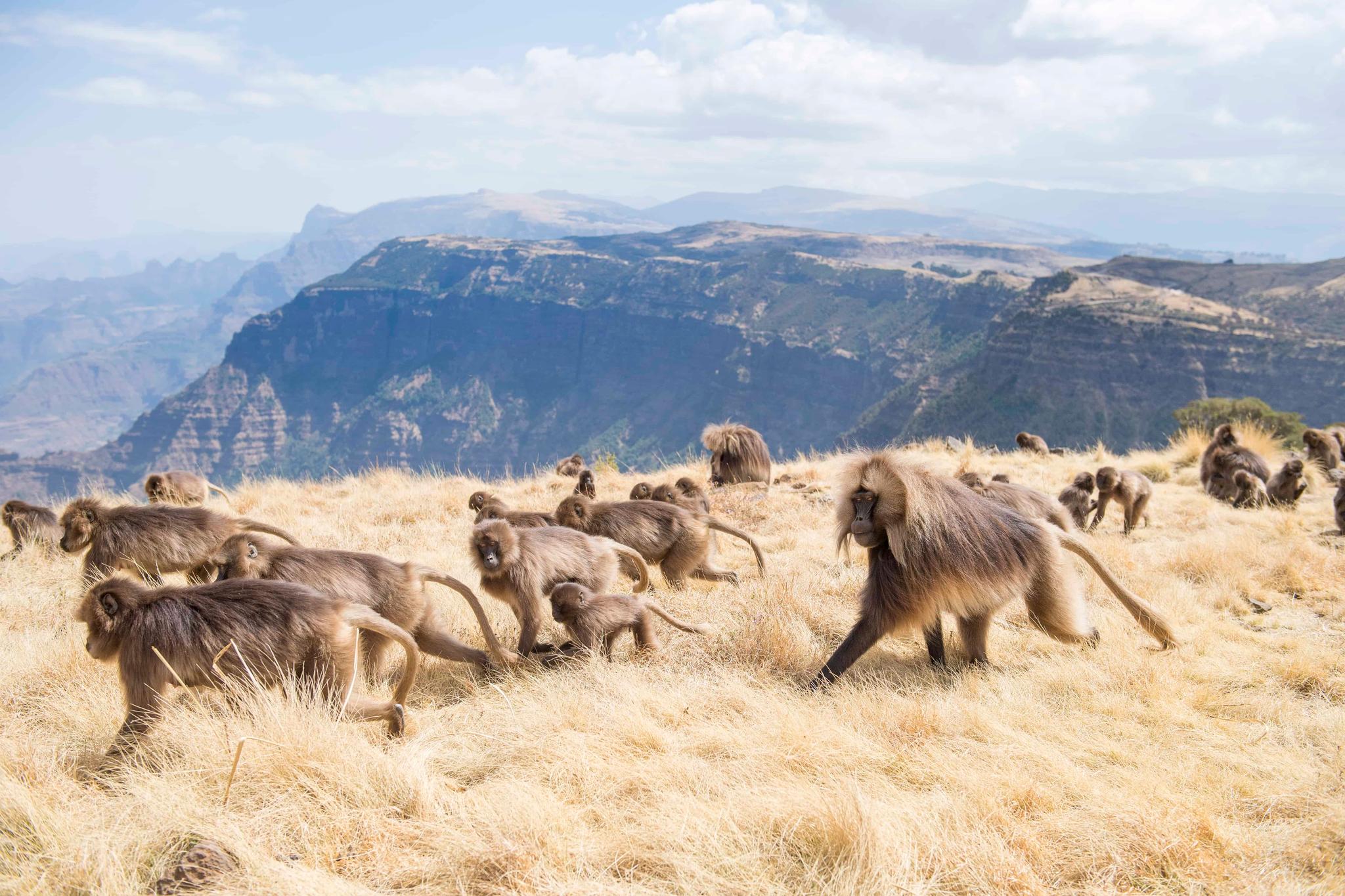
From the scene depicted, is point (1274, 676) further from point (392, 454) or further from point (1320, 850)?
point (392, 454)

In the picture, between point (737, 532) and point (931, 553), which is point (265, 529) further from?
point (931, 553)

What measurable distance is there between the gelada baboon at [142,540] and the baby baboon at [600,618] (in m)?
2.36

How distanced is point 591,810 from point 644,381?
5609 inches

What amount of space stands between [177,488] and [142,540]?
377cm

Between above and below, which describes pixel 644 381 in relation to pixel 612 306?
below

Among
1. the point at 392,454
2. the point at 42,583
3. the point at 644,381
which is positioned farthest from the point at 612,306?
the point at 42,583

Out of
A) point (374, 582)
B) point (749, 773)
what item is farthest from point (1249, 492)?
point (374, 582)

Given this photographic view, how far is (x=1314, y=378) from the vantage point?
183 ft

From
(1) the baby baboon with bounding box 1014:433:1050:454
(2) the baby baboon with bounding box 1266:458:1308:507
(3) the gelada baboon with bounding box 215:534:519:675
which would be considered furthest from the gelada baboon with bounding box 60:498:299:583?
(1) the baby baboon with bounding box 1014:433:1050:454

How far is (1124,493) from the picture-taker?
9031mm

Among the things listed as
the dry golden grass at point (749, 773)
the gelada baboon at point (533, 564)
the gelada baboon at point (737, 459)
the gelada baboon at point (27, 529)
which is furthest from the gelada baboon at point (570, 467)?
the dry golden grass at point (749, 773)

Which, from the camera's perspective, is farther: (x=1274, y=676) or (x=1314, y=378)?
(x=1314, y=378)

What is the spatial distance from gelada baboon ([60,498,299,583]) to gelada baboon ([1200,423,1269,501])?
11.0 m

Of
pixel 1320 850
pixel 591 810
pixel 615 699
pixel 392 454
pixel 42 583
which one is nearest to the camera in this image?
pixel 1320 850
